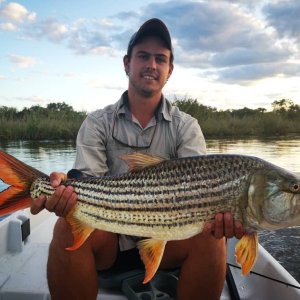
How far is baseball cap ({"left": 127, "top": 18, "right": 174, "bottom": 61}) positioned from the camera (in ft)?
13.0

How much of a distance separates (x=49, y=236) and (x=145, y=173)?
282 cm

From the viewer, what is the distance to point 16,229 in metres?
4.59

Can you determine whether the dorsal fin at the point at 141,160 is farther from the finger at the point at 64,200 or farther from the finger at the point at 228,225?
the finger at the point at 228,225

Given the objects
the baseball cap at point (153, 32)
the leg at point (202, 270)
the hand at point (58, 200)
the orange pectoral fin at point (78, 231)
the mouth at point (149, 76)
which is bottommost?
the leg at point (202, 270)

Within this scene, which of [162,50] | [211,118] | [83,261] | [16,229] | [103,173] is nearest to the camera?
[83,261]

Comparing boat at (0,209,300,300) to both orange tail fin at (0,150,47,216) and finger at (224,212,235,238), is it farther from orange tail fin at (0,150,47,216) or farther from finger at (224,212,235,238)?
orange tail fin at (0,150,47,216)

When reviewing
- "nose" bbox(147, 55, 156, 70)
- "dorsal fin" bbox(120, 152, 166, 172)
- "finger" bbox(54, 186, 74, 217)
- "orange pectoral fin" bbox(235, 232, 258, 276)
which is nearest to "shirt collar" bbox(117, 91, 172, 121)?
"nose" bbox(147, 55, 156, 70)

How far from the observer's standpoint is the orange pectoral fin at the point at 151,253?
2.81m

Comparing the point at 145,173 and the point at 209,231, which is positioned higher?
the point at 145,173

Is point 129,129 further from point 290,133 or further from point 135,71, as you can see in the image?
point 290,133

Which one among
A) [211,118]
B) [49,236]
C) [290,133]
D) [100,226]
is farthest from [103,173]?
[290,133]

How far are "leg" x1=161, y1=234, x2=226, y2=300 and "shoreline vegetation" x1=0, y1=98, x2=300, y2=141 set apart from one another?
58.5ft

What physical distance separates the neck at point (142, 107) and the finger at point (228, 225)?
1.57m

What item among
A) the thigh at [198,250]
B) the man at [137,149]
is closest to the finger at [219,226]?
the man at [137,149]
